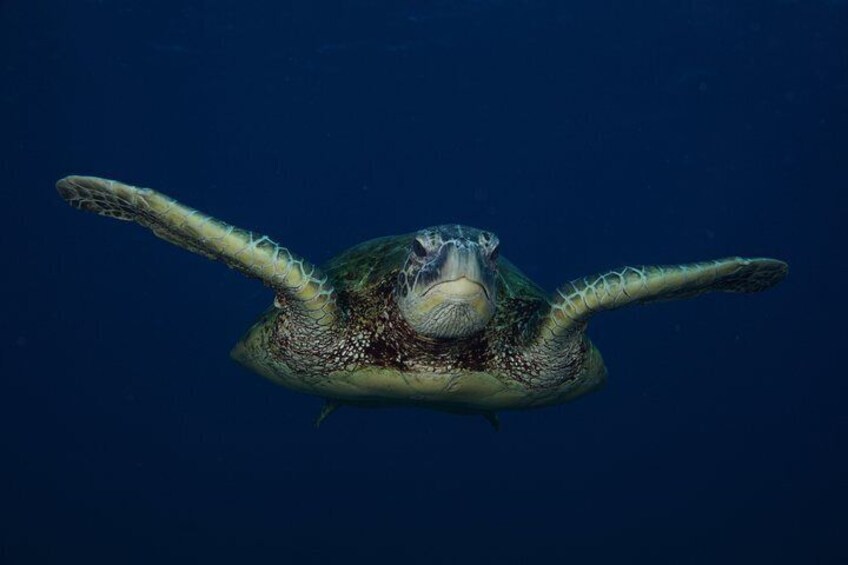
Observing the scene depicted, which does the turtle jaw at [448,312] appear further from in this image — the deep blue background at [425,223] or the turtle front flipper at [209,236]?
the deep blue background at [425,223]

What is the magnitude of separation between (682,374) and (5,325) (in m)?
51.0

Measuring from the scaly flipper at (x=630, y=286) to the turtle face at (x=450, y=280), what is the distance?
64cm

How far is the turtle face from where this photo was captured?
3.45 m

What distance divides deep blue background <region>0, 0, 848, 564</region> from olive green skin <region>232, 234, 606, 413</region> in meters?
15.8

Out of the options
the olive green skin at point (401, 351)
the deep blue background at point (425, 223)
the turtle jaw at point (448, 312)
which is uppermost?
the deep blue background at point (425, 223)

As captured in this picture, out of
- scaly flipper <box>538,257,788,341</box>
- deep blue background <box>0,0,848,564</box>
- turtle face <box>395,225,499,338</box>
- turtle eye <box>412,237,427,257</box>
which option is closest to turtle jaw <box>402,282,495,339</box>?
turtle face <box>395,225,499,338</box>

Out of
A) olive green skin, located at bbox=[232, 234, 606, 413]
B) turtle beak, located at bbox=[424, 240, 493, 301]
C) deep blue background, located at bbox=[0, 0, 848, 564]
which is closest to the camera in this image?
turtle beak, located at bbox=[424, 240, 493, 301]

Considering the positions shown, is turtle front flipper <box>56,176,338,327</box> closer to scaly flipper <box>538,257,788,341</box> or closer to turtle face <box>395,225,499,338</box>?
turtle face <box>395,225,499,338</box>

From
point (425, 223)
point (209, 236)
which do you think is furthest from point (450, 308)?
point (425, 223)

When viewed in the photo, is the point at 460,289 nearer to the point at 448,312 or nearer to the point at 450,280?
the point at 450,280

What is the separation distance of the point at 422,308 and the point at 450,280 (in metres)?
0.37

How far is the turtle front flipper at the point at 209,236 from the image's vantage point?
11.7 ft

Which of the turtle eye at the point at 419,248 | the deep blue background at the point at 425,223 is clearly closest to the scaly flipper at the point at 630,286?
the turtle eye at the point at 419,248

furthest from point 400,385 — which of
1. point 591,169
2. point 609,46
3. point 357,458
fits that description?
point 591,169
